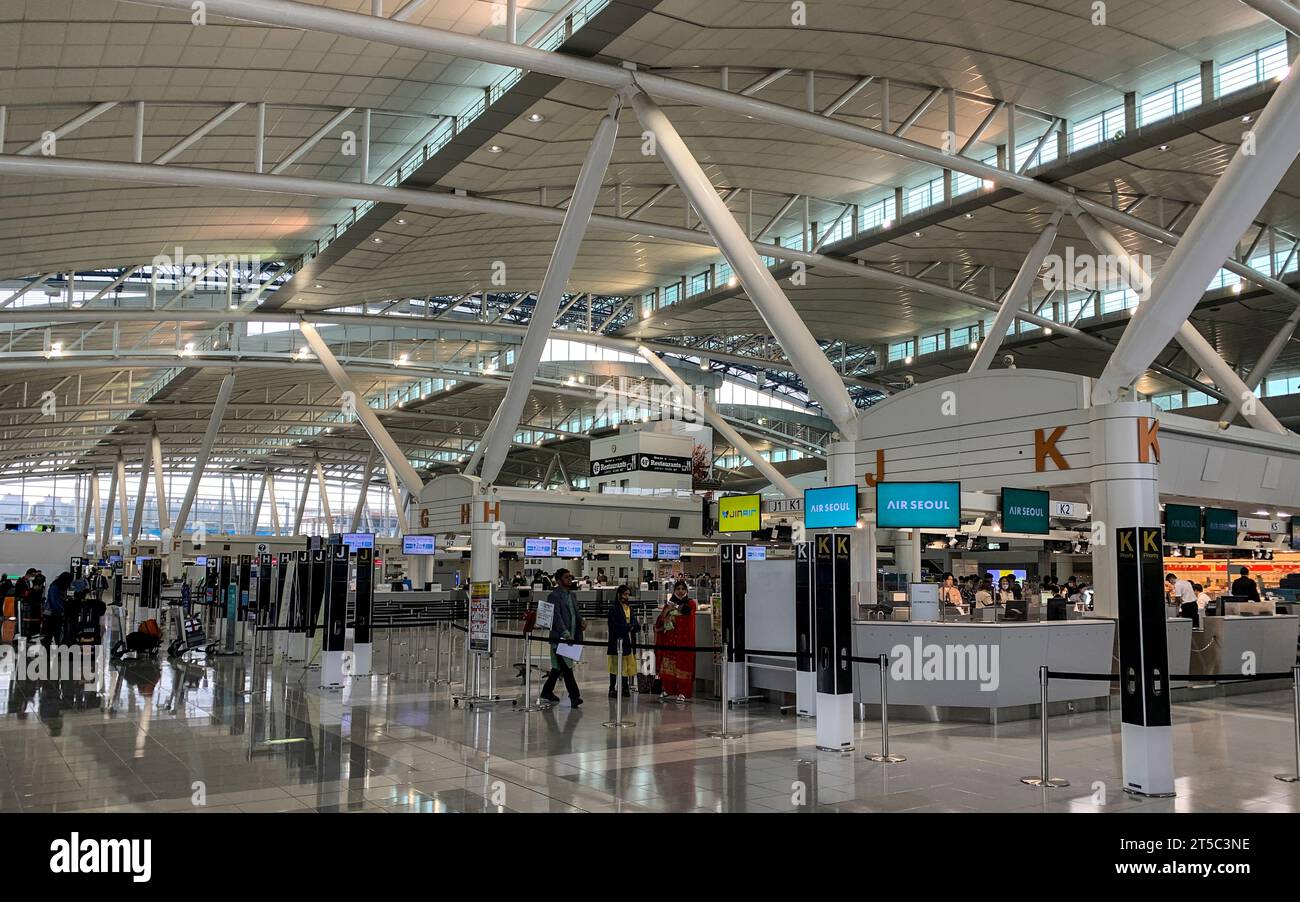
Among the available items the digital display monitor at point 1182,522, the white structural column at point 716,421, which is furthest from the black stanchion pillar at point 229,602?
the digital display monitor at point 1182,522

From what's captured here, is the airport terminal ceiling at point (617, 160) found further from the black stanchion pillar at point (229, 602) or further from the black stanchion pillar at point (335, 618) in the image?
the black stanchion pillar at point (229, 602)

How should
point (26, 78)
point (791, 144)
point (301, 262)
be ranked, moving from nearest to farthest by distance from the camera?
point (26, 78)
point (791, 144)
point (301, 262)

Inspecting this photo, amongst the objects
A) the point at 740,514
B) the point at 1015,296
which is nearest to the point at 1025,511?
the point at 740,514

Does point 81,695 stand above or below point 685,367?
below

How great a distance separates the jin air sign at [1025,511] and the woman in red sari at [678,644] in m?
5.05

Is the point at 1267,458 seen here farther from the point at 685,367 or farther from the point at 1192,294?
the point at 685,367

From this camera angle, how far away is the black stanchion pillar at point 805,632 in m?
10.9

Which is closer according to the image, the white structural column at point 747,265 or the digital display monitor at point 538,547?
the white structural column at point 747,265

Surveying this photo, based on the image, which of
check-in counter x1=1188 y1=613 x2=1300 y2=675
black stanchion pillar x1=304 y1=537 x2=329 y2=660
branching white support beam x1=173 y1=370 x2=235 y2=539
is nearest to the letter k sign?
check-in counter x1=1188 y1=613 x2=1300 y2=675

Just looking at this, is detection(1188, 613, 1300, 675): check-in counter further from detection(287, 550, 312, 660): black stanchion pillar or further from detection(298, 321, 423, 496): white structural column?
detection(298, 321, 423, 496): white structural column

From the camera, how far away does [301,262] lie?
26219 millimetres

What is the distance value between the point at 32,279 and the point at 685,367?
2495 centimetres

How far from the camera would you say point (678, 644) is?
14844mm

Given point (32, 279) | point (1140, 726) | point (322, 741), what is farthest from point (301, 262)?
point (1140, 726)
